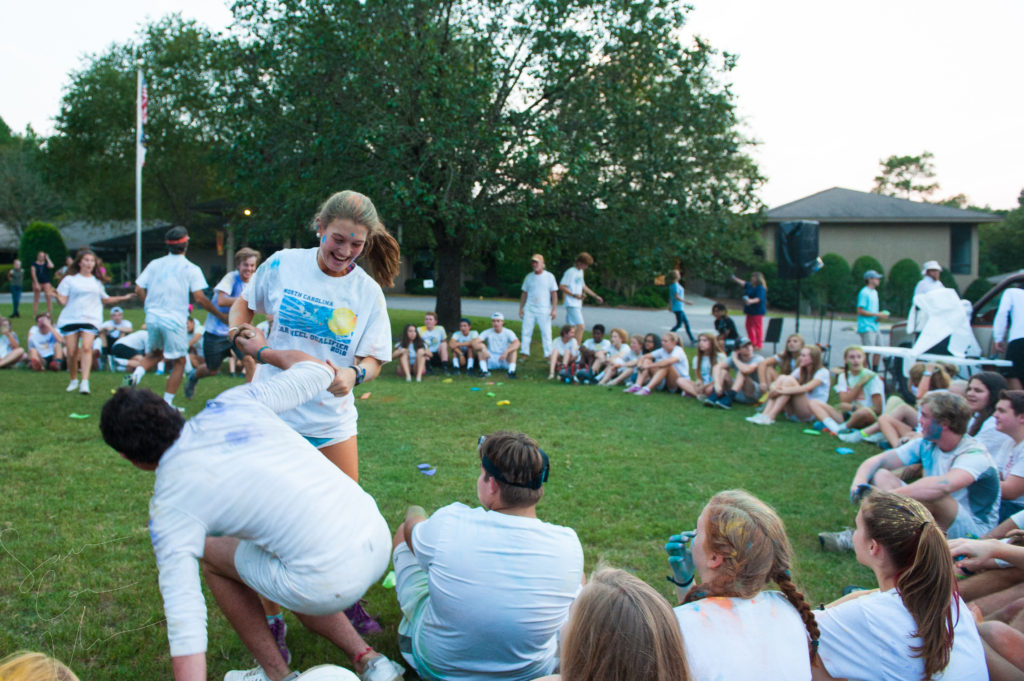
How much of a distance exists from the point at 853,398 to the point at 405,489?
5743 millimetres

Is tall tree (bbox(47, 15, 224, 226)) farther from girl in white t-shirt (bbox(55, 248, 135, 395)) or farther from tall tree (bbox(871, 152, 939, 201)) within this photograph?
tall tree (bbox(871, 152, 939, 201))

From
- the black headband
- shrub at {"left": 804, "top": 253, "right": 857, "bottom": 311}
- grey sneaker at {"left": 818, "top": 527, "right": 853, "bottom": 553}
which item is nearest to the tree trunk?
grey sneaker at {"left": 818, "top": 527, "right": 853, "bottom": 553}

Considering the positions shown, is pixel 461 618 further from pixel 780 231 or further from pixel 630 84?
pixel 630 84

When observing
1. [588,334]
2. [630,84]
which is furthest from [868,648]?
[588,334]

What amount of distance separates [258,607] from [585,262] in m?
11.0

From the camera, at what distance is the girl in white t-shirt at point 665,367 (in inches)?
428

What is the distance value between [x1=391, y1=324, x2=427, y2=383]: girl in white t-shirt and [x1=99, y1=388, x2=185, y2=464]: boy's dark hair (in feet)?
30.3

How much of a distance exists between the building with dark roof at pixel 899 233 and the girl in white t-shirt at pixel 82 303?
3378cm

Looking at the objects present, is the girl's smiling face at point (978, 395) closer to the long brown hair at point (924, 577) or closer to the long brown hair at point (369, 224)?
the long brown hair at point (924, 577)

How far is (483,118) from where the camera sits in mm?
13398

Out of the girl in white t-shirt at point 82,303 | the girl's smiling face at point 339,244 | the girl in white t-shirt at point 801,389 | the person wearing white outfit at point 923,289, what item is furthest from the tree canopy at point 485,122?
the girl's smiling face at point 339,244

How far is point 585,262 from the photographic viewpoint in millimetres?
13391

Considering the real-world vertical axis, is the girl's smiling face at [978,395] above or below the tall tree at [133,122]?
below

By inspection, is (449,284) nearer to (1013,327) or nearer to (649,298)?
(1013,327)
